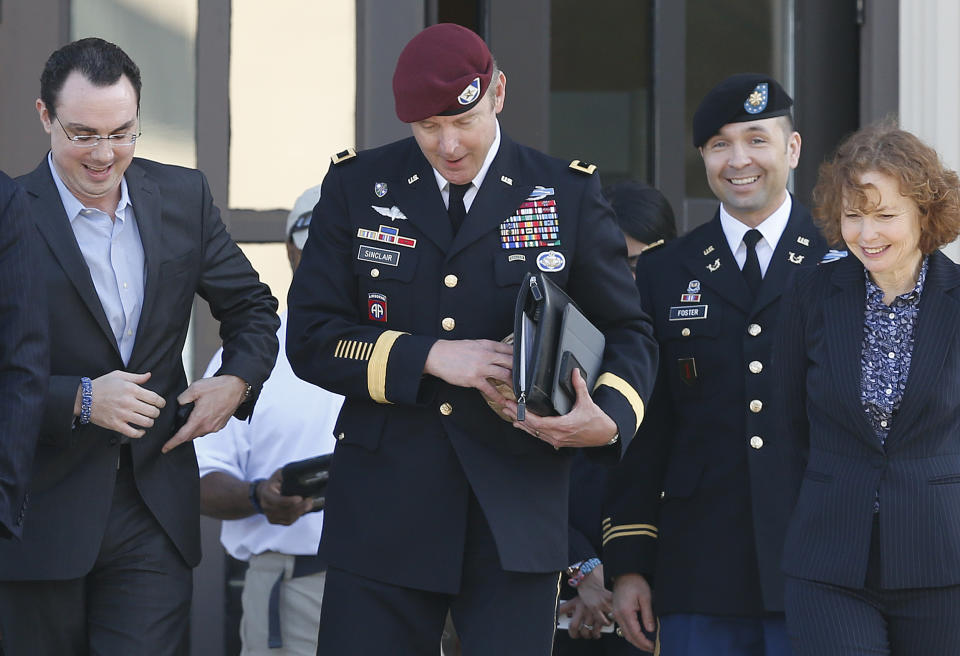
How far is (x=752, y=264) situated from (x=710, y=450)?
484 mm

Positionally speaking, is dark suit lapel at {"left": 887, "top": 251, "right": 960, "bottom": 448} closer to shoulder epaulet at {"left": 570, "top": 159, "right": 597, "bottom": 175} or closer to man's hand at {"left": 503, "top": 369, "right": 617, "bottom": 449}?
man's hand at {"left": 503, "top": 369, "right": 617, "bottom": 449}

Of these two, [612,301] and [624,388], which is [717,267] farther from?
[624,388]

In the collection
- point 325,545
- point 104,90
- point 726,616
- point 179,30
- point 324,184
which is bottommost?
point 726,616

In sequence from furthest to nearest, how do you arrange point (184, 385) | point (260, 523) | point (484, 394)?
1. point (260, 523)
2. point (184, 385)
3. point (484, 394)

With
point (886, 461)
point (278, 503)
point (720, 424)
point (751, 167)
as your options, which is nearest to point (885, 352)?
point (886, 461)

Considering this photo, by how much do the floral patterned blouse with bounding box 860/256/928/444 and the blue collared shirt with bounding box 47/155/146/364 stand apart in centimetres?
159

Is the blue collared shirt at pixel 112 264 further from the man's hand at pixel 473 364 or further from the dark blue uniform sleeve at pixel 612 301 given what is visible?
the dark blue uniform sleeve at pixel 612 301

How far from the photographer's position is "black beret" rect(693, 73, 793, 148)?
3.81 meters

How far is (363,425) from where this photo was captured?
3.06 m

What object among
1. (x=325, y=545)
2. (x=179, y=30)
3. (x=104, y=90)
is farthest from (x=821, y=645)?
(x=179, y=30)

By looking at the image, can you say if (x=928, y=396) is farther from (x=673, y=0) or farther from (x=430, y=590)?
(x=673, y=0)

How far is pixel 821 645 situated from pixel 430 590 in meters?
0.82

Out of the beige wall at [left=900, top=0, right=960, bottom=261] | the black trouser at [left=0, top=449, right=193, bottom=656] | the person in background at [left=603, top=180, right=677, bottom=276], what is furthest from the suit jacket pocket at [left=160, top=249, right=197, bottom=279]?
the beige wall at [left=900, top=0, right=960, bottom=261]

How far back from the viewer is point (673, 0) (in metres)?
5.35
